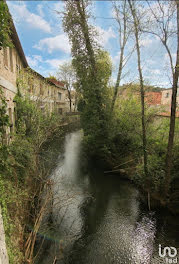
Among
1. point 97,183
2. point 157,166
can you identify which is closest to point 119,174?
point 97,183

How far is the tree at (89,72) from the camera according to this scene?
867 cm

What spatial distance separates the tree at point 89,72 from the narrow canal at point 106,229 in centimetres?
392

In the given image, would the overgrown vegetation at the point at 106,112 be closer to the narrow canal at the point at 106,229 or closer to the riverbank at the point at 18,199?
the narrow canal at the point at 106,229

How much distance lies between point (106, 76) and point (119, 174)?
22.8 ft

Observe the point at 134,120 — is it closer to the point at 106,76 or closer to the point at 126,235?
the point at 106,76

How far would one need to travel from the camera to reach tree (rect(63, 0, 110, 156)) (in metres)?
8.67

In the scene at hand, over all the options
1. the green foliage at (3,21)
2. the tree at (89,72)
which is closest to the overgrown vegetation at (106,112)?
the tree at (89,72)

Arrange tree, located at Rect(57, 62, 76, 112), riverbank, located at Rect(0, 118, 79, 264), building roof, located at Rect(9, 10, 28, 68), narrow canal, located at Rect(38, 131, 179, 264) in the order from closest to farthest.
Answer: riverbank, located at Rect(0, 118, 79, 264), narrow canal, located at Rect(38, 131, 179, 264), building roof, located at Rect(9, 10, 28, 68), tree, located at Rect(57, 62, 76, 112)

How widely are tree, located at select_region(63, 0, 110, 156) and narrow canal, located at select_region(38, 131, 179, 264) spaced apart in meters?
3.92

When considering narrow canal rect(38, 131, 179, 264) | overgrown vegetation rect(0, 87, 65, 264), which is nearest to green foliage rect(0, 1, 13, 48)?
overgrown vegetation rect(0, 87, 65, 264)

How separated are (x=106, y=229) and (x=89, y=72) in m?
9.00

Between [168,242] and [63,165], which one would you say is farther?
[63,165]

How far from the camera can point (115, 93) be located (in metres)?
10.6

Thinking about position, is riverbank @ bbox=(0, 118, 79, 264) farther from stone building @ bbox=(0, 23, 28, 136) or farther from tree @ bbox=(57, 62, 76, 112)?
tree @ bbox=(57, 62, 76, 112)
